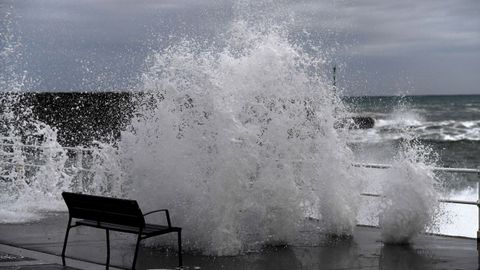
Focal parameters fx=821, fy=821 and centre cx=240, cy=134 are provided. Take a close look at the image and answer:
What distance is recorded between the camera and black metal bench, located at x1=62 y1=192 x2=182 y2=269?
333 inches

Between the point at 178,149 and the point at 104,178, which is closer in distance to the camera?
the point at 178,149

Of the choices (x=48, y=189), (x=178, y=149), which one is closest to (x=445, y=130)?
(x=48, y=189)

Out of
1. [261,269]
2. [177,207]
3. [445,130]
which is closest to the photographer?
[261,269]

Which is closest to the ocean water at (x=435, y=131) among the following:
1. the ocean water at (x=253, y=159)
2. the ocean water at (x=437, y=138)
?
the ocean water at (x=437, y=138)

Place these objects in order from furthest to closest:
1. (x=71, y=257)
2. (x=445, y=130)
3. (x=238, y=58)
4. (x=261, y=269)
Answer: (x=445, y=130) → (x=238, y=58) → (x=71, y=257) → (x=261, y=269)

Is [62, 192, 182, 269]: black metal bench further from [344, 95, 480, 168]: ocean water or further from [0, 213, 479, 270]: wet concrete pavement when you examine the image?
[344, 95, 480, 168]: ocean water

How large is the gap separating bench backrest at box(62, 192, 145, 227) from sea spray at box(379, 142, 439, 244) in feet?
13.0

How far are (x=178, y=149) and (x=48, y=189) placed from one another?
Answer: 712 centimetres

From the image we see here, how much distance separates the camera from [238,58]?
1127 cm

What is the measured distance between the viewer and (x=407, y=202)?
1115 cm

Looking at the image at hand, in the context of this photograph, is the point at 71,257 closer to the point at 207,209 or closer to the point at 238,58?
the point at 207,209

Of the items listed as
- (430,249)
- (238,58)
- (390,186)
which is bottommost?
(430,249)

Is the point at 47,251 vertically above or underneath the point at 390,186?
underneath

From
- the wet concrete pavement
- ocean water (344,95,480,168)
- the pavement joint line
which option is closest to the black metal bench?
the pavement joint line
